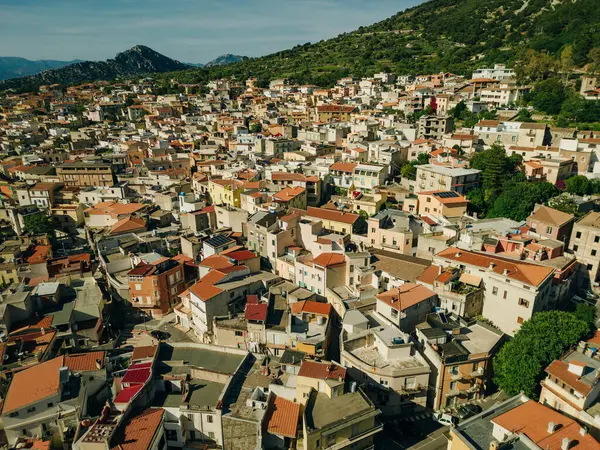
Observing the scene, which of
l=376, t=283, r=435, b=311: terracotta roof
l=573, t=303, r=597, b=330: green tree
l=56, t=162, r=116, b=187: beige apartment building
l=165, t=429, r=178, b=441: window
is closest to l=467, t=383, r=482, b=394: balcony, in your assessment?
l=376, t=283, r=435, b=311: terracotta roof

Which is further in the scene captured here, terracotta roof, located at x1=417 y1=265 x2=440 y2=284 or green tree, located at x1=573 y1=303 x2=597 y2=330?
terracotta roof, located at x1=417 y1=265 x2=440 y2=284

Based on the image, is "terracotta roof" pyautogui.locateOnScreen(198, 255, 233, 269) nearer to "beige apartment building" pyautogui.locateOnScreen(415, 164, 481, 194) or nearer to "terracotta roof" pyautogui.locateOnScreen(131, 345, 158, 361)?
"terracotta roof" pyautogui.locateOnScreen(131, 345, 158, 361)

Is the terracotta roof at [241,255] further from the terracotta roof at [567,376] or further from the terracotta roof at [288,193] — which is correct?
the terracotta roof at [567,376]

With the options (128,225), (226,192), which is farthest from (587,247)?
(128,225)

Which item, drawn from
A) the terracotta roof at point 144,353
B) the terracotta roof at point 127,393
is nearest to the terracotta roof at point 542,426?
the terracotta roof at point 127,393

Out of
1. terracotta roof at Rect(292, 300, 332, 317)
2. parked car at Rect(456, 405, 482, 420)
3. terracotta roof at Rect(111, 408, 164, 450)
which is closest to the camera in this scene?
terracotta roof at Rect(111, 408, 164, 450)

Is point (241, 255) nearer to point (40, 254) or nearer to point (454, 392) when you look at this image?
point (454, 392)

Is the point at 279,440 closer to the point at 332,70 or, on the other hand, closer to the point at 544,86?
the point at 544,86
